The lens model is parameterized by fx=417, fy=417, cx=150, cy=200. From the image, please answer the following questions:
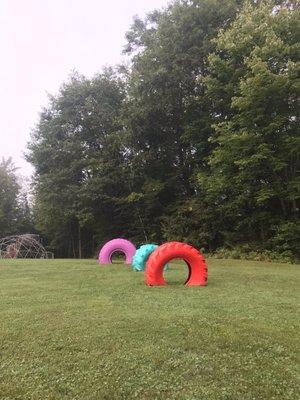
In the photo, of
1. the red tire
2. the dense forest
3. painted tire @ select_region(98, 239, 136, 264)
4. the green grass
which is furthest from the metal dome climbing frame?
the green grass

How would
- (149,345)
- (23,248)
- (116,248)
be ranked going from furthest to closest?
1. (23,248)
2. (116,248)
3. (149,345)

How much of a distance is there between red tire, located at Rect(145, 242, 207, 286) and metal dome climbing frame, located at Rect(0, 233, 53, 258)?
1776 cm

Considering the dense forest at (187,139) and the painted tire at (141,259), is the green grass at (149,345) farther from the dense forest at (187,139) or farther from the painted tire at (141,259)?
the dense forest at (187,139)

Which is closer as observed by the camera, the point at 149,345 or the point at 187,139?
the point at 149,345

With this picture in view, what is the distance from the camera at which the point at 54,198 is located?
2703 cm

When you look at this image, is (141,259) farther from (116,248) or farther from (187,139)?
(187,139)

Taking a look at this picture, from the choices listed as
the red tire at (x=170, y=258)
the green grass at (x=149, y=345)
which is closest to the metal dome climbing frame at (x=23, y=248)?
the red tire at (x=170, y=258)

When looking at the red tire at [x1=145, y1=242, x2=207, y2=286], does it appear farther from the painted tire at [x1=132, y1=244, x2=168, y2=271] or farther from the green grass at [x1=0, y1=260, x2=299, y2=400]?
the painted tire at [x1=132, y1=244, x2=168, y2=271]

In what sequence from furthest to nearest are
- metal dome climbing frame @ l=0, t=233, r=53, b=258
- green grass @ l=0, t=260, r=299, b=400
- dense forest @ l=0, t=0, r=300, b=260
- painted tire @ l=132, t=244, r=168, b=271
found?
metal dome climbing frame @ l=0, t=233, r=53, b=258 < dense forest @ l=0, t=0, r=300, b=260 < painted tire @ l=132, t=244, r=168, b=271 < green grass @ l=0, t=260, r=299, b=400

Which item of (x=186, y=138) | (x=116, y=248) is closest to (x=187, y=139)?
(x=186, y=138)

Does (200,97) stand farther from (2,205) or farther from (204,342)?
(2,205)

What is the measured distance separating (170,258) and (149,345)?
15.1 feet

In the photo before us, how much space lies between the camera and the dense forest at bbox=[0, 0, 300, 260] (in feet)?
56.8

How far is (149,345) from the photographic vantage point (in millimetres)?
4645
